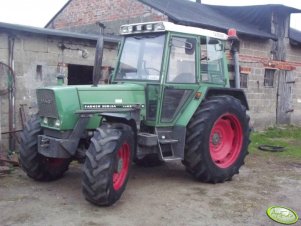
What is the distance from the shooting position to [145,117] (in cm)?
608

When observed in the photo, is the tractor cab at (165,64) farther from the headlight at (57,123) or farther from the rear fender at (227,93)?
the headlight at (57,123)

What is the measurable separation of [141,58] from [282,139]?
6.98 m

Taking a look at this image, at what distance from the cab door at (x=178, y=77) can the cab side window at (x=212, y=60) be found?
0.79 ft

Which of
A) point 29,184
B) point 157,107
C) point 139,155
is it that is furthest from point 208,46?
point 29,184

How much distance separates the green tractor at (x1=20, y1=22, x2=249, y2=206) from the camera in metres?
5.20

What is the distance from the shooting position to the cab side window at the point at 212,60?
652cm

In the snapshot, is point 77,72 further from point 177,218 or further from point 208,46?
point 177,218

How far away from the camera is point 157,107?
238 inches

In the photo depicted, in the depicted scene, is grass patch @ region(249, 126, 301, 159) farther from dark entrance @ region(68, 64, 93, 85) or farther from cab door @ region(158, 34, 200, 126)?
dark entrance @ region(68, 64, 93, 85)

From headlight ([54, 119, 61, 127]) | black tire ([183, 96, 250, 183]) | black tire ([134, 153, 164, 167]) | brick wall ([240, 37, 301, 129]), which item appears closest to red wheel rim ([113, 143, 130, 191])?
headlight ([54, 119, 61, 127])

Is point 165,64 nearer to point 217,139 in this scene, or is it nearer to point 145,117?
point 145,117

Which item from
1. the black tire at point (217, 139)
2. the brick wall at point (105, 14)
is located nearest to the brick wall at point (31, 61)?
the brick wall at point (105, 14)

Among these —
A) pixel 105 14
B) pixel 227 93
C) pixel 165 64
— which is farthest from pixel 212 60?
pixel 105 14

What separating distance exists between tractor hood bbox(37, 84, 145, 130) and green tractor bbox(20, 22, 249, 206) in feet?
0.04
